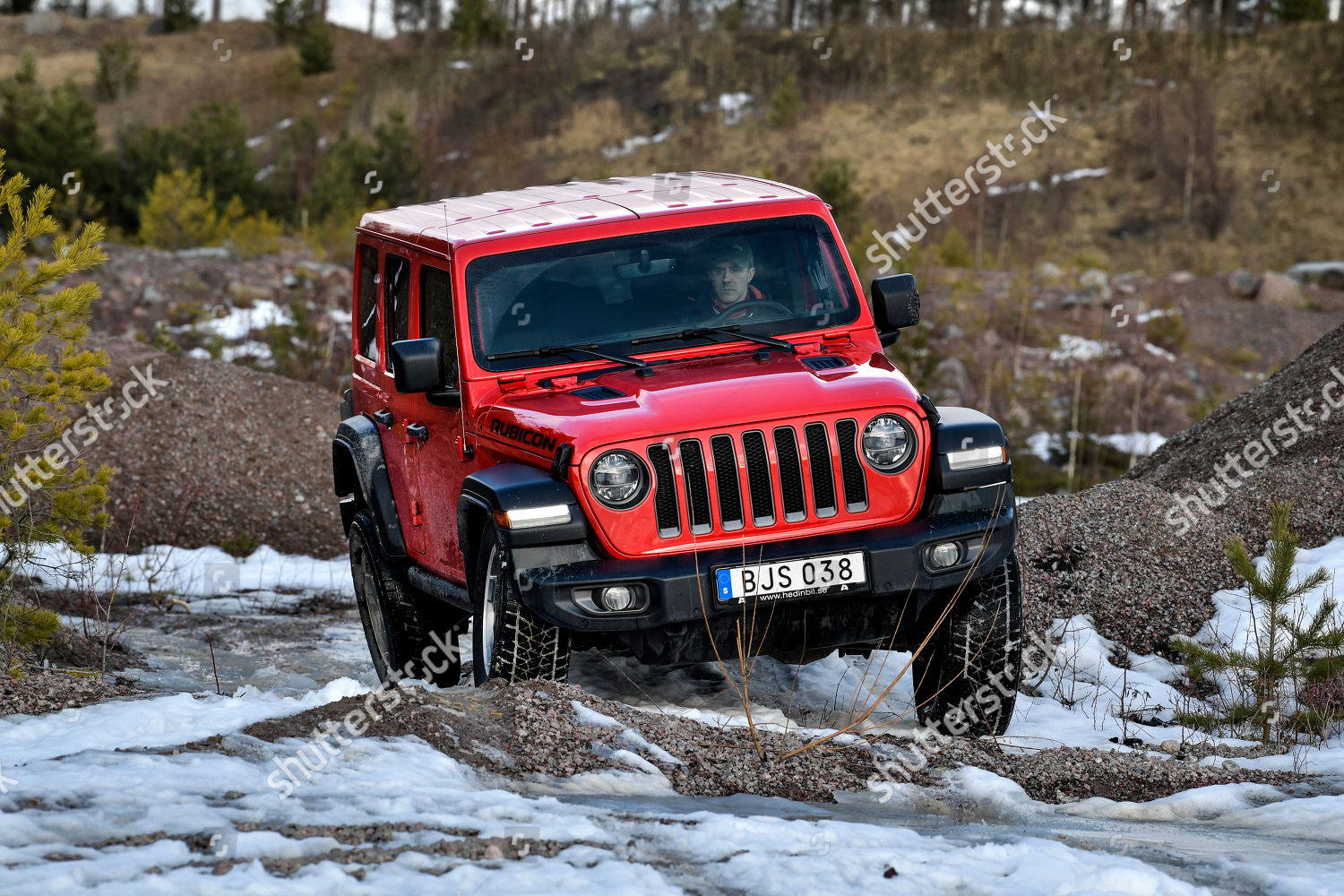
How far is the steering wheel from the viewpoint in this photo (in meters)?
6.13

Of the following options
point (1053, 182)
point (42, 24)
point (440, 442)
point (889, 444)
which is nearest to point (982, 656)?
point (889, 444)

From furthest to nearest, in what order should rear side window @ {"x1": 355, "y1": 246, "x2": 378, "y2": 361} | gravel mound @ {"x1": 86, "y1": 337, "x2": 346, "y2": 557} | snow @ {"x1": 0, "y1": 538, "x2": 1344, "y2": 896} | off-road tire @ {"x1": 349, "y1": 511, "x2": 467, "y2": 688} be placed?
1. gravel mound @ {"x1": 86, "y1": 337, "x2": 346, "y2": 557}
2. rear side window @ {"x1": 355, "y1": 246, "x2": 378, "y2": 361}
3. off-road tire @ {"x1": 349, "y1": 511, "x2": 467, "y2": 688}
4. snow @ {"x1": 0, "y1": 538, "x2": 1344, "y2": 896}

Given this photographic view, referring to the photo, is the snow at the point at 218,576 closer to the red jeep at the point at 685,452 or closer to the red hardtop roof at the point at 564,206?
the red jeep at the point at 685,452

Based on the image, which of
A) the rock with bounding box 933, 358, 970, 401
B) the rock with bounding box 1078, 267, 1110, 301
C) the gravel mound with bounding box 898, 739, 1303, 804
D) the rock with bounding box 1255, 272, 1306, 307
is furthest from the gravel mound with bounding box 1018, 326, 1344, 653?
the rock with bounding box 1255, 272, 1306, 307

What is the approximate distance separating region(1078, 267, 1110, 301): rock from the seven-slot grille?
804 inches

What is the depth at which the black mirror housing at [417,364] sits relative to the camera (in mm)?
5738

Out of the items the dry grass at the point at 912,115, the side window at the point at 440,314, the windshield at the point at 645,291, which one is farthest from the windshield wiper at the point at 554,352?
the dry grass at the point at 912,115

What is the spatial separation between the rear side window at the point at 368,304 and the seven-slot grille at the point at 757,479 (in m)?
2.79

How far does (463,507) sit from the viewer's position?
5496 mm

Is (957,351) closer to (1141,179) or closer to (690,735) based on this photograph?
(690,735)

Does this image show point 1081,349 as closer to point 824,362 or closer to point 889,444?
point 824,362

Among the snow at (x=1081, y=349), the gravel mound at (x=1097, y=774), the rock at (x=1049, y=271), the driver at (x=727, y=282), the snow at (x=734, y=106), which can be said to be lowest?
the snow at (x=1081, y=349)

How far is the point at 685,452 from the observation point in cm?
511

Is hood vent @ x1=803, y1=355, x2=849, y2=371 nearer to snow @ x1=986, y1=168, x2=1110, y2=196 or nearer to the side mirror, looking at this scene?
the side mirror
